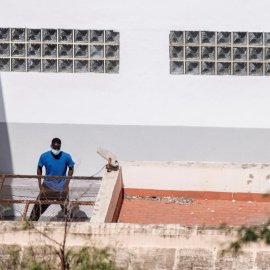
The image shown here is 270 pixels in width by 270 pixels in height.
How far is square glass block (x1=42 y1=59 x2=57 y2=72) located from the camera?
15297 millimetres

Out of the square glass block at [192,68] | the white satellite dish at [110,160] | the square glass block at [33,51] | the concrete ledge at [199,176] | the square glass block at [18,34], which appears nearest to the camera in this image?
the white satellite dish at [110,160]

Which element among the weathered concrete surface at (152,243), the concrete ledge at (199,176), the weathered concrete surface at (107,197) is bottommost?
the weathered concrete surface at (152,243)

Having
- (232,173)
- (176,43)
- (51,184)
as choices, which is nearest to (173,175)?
(232,173)

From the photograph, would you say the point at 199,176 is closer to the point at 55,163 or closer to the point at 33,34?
the point at 55,163

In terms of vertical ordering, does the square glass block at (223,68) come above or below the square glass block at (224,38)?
below

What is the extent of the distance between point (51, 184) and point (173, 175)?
1.65 metres

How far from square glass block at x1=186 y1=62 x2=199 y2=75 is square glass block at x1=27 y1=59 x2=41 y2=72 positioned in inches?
88.8

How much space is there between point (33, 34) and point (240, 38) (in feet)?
10.3

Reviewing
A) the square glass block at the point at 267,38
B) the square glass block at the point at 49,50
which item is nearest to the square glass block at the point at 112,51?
the square glass block at the point at 49,50

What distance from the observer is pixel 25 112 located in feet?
49.9

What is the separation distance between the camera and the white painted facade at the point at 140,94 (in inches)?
595

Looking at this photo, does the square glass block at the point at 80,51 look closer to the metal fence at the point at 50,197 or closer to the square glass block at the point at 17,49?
the square glass block at the point at 17,49

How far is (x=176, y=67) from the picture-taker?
15.2 meters

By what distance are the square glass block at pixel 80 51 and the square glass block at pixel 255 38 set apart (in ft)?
8.15
